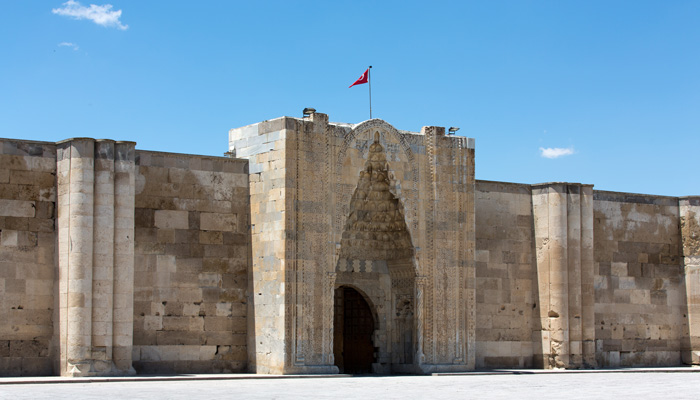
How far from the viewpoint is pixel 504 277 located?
85.8ft

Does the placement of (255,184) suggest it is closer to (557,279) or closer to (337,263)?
(337,263)

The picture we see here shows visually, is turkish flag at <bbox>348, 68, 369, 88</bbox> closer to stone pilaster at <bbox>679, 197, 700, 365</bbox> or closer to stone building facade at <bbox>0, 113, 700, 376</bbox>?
stone building facade at <bbox>0, 113, 700, 376</bbox>

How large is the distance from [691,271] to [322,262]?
11.2 meters

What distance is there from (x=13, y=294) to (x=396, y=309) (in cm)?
873

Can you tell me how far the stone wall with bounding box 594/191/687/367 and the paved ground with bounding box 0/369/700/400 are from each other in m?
4.47

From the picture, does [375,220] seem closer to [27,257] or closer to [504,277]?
[504,277]

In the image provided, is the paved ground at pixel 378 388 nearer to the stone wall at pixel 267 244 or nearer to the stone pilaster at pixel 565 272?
the stone wall at pixel 267 244

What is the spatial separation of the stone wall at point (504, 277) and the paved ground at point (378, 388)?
3029 mm

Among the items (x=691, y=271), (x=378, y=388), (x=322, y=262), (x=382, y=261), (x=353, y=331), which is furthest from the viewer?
(x=691, y=271)

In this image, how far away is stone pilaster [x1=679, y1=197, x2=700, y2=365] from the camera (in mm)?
28203

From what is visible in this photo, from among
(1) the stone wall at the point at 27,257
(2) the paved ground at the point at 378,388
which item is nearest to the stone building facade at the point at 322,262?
A: (1) the stone wall at the point at 27,257

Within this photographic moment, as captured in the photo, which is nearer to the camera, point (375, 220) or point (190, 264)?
point (190, 264)

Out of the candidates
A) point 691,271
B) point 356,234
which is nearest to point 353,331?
point 356,234

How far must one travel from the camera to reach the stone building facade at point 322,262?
2050cm
